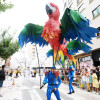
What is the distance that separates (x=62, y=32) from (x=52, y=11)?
0.53 meters

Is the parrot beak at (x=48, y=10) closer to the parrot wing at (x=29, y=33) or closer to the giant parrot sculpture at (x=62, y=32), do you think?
the giant parrot sculpture at (x=62, y=32)

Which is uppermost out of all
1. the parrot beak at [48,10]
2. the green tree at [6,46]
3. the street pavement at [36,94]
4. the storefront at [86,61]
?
the green tree at [6,46]

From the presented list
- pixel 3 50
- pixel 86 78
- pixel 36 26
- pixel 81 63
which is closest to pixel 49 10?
pixel 36 26

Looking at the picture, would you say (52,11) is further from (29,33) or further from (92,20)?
(92,20)

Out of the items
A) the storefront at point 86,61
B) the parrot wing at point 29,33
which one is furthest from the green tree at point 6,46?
the parrot wing at point 29,33

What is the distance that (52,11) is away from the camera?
2.79 m

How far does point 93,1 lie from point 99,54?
6036 millimetres

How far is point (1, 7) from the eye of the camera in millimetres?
7586

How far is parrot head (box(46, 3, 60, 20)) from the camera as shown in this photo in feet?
8.99

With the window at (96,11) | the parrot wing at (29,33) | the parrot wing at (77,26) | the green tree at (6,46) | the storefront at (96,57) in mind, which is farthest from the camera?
the green tree at (6,46)

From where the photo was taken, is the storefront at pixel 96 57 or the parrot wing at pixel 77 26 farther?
the storefront at pixel 96 57

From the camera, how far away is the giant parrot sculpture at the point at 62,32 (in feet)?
7.79

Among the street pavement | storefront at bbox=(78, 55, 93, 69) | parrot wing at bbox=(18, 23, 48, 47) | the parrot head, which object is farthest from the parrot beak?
storefront at bbox=(78, 55, 93, 69)

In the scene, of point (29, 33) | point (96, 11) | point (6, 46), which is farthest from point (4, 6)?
point (6, 46)
